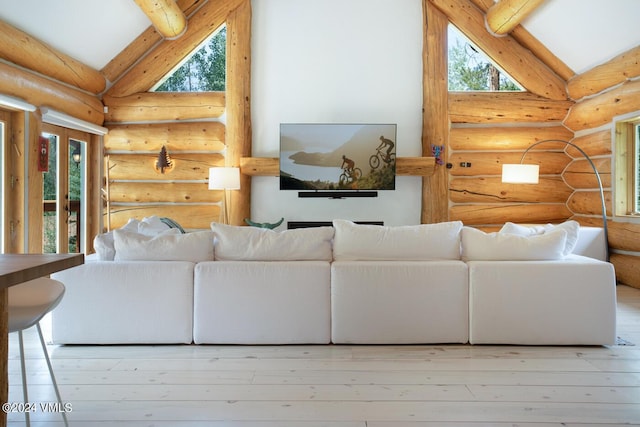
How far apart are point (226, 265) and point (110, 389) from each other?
3.33 feet

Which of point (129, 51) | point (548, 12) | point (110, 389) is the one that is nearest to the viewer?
point (110, 389)

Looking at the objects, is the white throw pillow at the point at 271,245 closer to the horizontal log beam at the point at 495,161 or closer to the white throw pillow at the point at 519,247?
the white throw pillow at the point at 519,247

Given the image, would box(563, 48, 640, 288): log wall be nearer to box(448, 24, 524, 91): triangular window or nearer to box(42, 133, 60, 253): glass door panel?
box(448, 24, 524, 91): triangular window

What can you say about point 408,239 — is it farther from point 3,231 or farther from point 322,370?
point 3,231

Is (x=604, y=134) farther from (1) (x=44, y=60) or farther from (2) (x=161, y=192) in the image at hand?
(1) (x=44, y=60)

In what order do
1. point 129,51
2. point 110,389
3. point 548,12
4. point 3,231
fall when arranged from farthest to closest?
point 129,51
point 548,12
point 3,231
point 110,389

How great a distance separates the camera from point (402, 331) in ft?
10.6

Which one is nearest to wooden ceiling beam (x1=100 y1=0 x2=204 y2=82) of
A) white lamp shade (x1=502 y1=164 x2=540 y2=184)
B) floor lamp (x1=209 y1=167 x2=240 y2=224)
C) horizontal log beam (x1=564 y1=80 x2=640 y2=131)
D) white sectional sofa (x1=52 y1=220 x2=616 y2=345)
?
floor lamp (x1=209 y1=167 x2=240 y2=224)

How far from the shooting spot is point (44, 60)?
5434 millimetres

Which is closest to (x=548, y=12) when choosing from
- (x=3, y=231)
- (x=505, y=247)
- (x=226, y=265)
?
(x=505, y=247)

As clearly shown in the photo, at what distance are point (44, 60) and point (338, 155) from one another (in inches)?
147

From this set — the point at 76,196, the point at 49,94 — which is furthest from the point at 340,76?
the point at 76,196

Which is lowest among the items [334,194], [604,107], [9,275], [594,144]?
[9,275]

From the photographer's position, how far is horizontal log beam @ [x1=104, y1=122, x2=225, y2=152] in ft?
23.7
